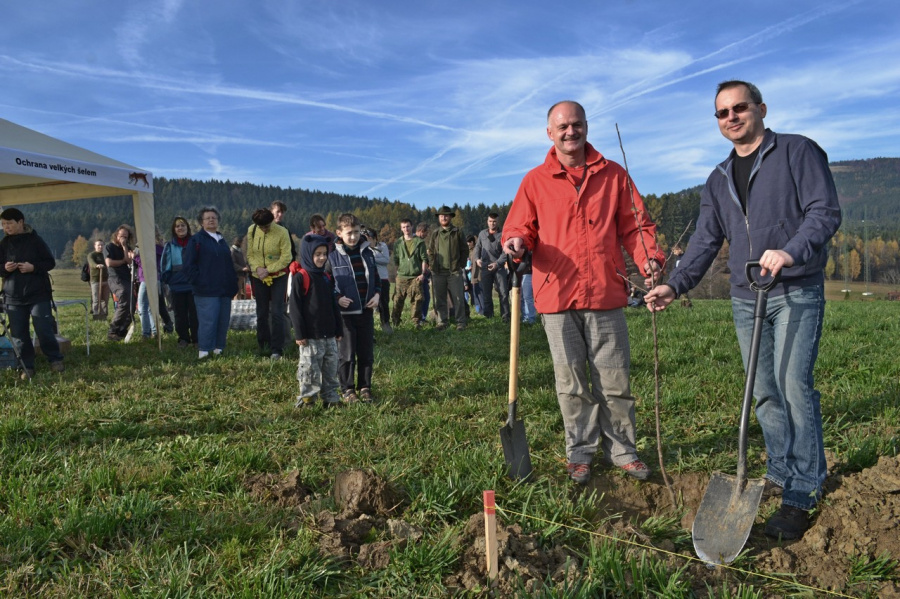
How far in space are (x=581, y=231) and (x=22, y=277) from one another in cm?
700

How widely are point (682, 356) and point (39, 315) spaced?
309 inches

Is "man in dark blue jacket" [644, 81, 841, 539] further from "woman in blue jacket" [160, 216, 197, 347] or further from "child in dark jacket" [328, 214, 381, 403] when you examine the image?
"woman in blue jacket" [160, 216, 197, 347]

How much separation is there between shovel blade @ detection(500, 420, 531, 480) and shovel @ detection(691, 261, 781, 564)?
40.3 inches

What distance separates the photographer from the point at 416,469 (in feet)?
12.4

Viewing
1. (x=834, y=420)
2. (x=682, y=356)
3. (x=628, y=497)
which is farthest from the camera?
(x=682, y=356)

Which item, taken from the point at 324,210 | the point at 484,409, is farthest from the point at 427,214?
the point at 484,409

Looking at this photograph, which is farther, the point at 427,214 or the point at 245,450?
the point at 427,214

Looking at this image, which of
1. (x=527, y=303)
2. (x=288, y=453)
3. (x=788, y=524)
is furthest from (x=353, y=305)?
(x=527, y=303)

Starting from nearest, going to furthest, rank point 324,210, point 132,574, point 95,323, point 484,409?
point 132,574
point 484,409
point 95,323
point 324,210

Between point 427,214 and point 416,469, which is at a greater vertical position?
point 427,214

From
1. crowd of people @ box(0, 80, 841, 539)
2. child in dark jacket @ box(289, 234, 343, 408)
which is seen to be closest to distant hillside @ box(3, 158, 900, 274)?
child in dark jacket @ box(289, 234, 343, 408)

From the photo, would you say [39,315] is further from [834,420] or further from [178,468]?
[834,420]

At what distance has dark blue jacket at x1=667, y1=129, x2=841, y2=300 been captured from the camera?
2.85 meters

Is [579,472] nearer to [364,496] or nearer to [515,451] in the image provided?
[515,451]
